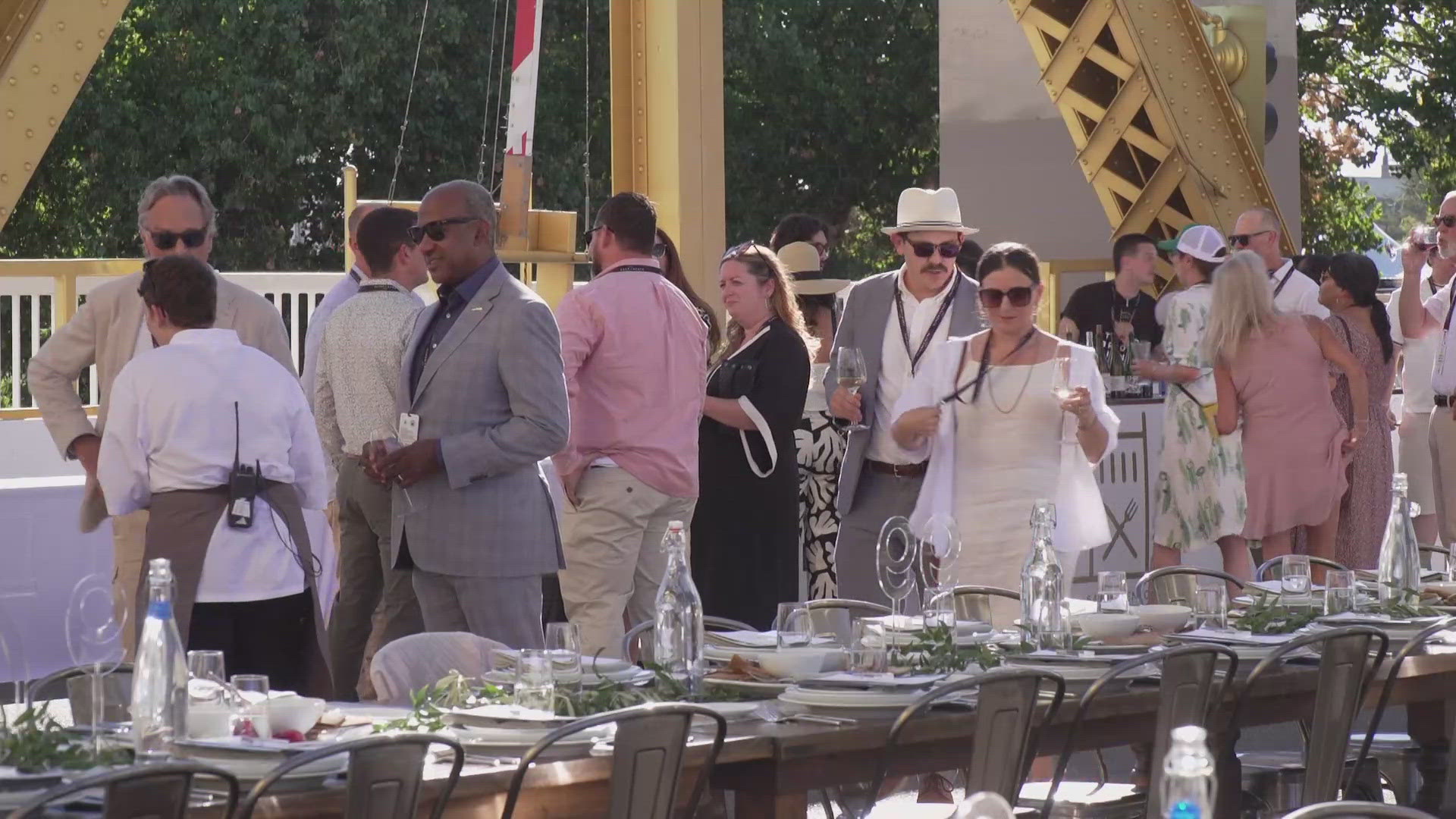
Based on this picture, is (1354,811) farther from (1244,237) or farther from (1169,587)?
(1244,237)

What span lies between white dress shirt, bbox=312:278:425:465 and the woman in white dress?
5.25 ft

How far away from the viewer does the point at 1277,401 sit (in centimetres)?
961

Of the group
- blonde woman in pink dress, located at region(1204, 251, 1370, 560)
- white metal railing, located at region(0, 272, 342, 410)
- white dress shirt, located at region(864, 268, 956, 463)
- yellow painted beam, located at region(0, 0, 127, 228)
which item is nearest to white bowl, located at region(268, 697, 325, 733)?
white dress shirt, located at region(864, 268, 956, 463)

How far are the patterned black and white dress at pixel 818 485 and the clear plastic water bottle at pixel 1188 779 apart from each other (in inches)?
269

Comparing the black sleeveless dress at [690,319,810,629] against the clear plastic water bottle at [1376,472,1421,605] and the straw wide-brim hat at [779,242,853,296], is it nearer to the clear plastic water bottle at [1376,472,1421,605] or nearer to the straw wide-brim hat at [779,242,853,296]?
the straw wide-brim hat at [779,242,853,296]

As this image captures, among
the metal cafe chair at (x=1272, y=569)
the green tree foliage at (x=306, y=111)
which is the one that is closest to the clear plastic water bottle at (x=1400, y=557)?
the metal cafe chair at (x=1272, y=569)

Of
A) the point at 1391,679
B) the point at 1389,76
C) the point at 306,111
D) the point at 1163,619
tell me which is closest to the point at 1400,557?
the point at 1163,619

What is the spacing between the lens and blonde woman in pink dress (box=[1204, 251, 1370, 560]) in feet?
30.9

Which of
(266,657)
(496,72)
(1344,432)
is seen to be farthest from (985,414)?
(496,72)

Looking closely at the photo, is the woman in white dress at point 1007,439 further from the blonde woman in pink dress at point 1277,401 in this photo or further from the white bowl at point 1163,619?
the blonde woman in pink dress at point 1277,401

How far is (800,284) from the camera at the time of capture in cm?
982

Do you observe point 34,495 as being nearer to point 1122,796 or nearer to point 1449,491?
point 1122,796

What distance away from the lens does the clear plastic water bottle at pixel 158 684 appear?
4004 millimetres

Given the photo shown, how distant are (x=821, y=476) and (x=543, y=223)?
1.55 meters
